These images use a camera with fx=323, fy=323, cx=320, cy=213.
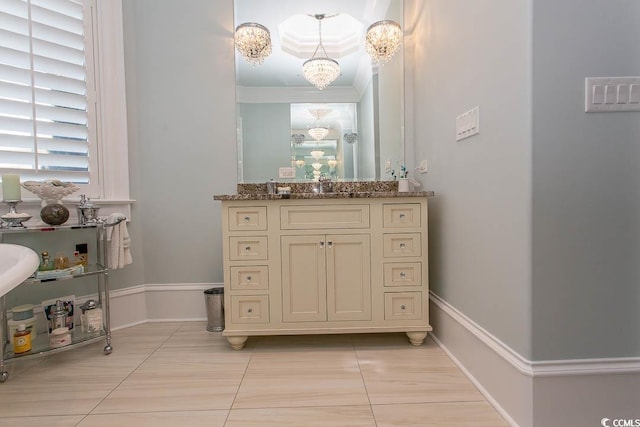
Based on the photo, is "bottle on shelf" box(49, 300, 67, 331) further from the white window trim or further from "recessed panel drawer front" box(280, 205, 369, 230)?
"recessed panel drawer front" box(280, 205, 369, 230)

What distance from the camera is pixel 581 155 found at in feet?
3.79

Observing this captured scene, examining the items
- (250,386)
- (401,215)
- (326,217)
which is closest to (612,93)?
(401,215)

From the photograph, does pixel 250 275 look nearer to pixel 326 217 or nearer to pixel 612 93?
pixel 326 217

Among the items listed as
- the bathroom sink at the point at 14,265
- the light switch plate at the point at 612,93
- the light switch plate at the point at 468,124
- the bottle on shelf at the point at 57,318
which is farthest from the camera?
the bottle on shelf at the point at 57,318

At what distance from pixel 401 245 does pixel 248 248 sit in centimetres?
88

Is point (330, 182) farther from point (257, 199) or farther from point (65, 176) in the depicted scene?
point (65, 176)

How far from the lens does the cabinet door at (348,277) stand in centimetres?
186

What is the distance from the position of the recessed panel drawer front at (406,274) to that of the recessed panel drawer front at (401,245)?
2.3 inches

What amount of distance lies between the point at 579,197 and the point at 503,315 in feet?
1.74

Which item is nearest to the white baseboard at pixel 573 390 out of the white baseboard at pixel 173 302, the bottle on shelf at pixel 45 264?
the white baseboard at pixel 173 302

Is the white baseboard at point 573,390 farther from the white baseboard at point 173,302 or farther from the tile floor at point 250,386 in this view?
the white baseboard at point 173,302

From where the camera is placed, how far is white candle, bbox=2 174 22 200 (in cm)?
171

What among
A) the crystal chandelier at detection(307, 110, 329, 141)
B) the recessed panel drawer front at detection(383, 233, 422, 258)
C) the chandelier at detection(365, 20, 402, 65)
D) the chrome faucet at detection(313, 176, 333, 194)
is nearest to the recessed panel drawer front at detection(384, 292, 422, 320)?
the recessed panel drawer front at detection(383, 233, 422, 258)

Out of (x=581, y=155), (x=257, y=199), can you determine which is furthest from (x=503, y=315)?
(x=257, y=199)
